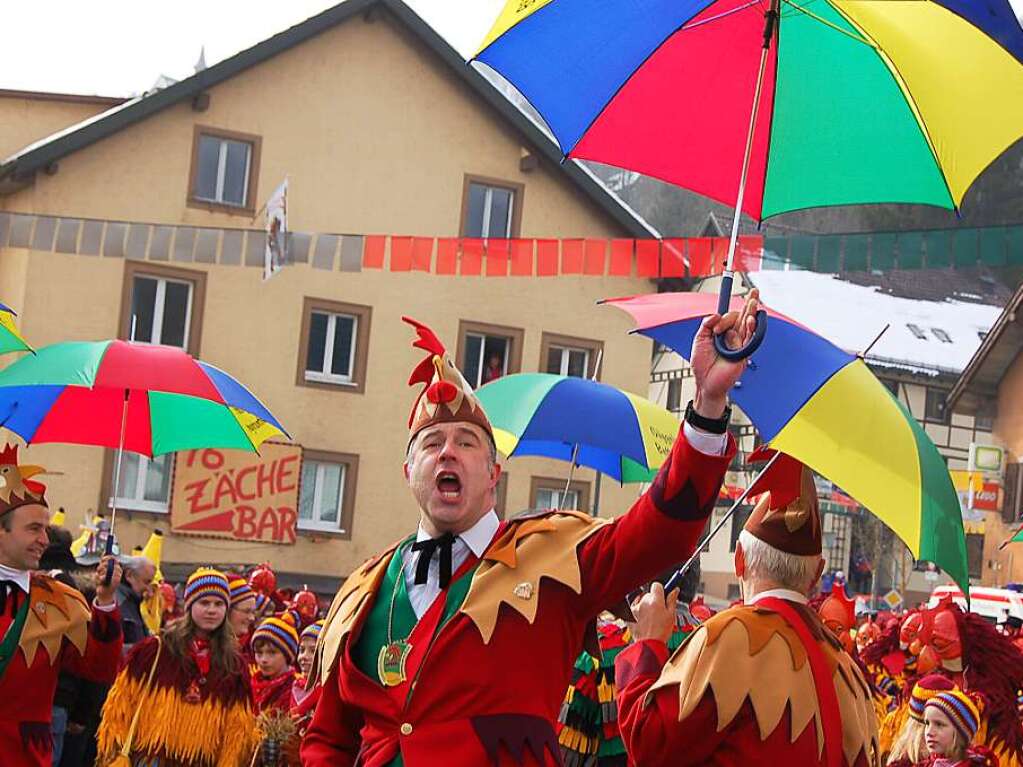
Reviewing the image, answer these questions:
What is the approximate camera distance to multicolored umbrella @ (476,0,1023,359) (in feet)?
15.6

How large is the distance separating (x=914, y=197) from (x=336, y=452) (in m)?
22.4

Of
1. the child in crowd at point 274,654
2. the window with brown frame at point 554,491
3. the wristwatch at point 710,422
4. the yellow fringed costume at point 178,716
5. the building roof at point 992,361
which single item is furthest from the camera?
the building roof at point 992,361

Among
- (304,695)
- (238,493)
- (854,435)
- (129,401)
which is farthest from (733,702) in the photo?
(238,493)

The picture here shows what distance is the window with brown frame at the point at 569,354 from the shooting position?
Answer: 29.2 m

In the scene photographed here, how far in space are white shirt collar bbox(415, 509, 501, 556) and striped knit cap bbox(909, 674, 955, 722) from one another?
12.1ft

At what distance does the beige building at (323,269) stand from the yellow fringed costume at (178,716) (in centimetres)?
1706

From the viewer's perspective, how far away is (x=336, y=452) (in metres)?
27.1

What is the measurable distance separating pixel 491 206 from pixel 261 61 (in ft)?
15.9

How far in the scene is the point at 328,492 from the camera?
89.6ft

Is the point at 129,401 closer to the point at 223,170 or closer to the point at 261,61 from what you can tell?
the point at 223,170

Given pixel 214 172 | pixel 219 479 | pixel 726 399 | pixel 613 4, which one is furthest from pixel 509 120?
pixel 726 399

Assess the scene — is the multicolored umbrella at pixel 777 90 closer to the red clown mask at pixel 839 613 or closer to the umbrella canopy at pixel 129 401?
the umbrella canopy at pixel 129 401

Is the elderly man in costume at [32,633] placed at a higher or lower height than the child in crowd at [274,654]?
higher

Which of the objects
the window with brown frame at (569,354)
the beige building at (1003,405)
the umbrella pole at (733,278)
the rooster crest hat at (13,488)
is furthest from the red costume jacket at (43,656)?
the beige building at (1003,405)
